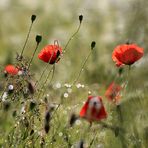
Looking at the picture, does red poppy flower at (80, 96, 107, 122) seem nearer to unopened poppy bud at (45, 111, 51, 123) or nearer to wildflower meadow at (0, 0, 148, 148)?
wildflower meadow at (0, 0, 148, 148)

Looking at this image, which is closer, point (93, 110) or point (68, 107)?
point (93, 110)

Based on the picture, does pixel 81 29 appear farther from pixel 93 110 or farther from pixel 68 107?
pixel 93 110

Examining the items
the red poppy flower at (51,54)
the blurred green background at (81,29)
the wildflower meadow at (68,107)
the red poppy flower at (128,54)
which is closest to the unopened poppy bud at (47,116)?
the wildflower meadow at (68,107)

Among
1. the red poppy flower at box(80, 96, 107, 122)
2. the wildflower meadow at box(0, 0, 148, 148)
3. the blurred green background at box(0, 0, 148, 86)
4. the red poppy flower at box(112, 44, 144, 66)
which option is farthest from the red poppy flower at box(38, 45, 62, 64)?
the blurred green background at box(0, 0, 148, 86)

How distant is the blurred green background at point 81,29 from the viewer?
6504 mm

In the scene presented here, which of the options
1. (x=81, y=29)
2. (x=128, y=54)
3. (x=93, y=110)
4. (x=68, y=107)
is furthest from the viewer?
(x=81, y=29)

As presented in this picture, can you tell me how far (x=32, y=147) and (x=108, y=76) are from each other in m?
3.37

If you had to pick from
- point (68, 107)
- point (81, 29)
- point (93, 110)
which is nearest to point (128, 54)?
point (68, 107)

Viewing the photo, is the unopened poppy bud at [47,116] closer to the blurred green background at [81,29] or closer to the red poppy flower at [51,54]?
the red poppy flower at [51,54]

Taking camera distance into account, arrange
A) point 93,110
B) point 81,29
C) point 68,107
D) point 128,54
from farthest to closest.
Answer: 1. point 81,29
2. point 68,107
3. point 128,54
4. point 93,110

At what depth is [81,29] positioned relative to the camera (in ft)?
28.4

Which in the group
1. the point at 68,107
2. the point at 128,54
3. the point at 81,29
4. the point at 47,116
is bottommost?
the point at 47,116

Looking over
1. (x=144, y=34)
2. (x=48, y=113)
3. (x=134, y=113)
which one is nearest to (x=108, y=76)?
(x=144, y=34)

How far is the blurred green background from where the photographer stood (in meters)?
6.50
